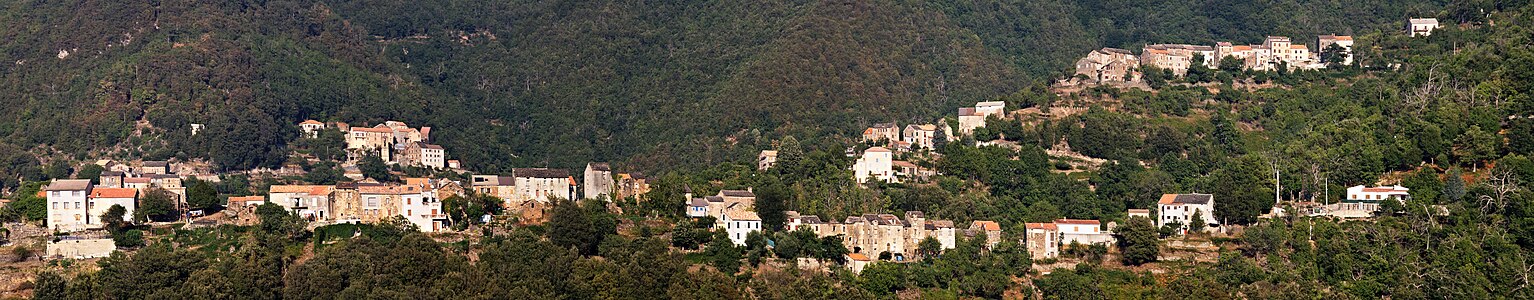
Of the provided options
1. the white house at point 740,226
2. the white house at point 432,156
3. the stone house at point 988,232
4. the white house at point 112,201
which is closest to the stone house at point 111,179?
the white house at point 112,201

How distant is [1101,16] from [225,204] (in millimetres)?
80773

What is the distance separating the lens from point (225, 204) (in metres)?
89.7

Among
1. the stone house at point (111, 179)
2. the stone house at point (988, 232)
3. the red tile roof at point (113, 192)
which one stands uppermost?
the stone house at point (111, 179)

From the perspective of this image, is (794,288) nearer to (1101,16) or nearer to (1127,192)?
(1127,192)

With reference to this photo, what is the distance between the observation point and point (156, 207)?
8156 centimetres

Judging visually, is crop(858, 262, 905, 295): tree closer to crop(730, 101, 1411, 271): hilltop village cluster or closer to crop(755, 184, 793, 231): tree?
crop(730, 101, 1411, 271): hilltop village cluster

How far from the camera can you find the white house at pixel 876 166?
9638 centimetres

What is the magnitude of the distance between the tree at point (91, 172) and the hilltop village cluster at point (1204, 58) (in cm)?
5138

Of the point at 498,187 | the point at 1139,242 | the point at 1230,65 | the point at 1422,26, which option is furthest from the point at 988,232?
the point at 1422,26

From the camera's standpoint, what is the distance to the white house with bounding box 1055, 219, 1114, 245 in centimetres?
8562

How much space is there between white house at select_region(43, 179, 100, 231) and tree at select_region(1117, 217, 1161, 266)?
4023 cm

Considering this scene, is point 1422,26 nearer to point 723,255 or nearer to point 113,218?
point 723,255

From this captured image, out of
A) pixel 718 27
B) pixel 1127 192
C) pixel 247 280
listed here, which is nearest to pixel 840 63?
pixel 718 27

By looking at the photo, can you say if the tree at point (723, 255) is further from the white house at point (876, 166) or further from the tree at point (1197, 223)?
the tree at point (1197, 223)
